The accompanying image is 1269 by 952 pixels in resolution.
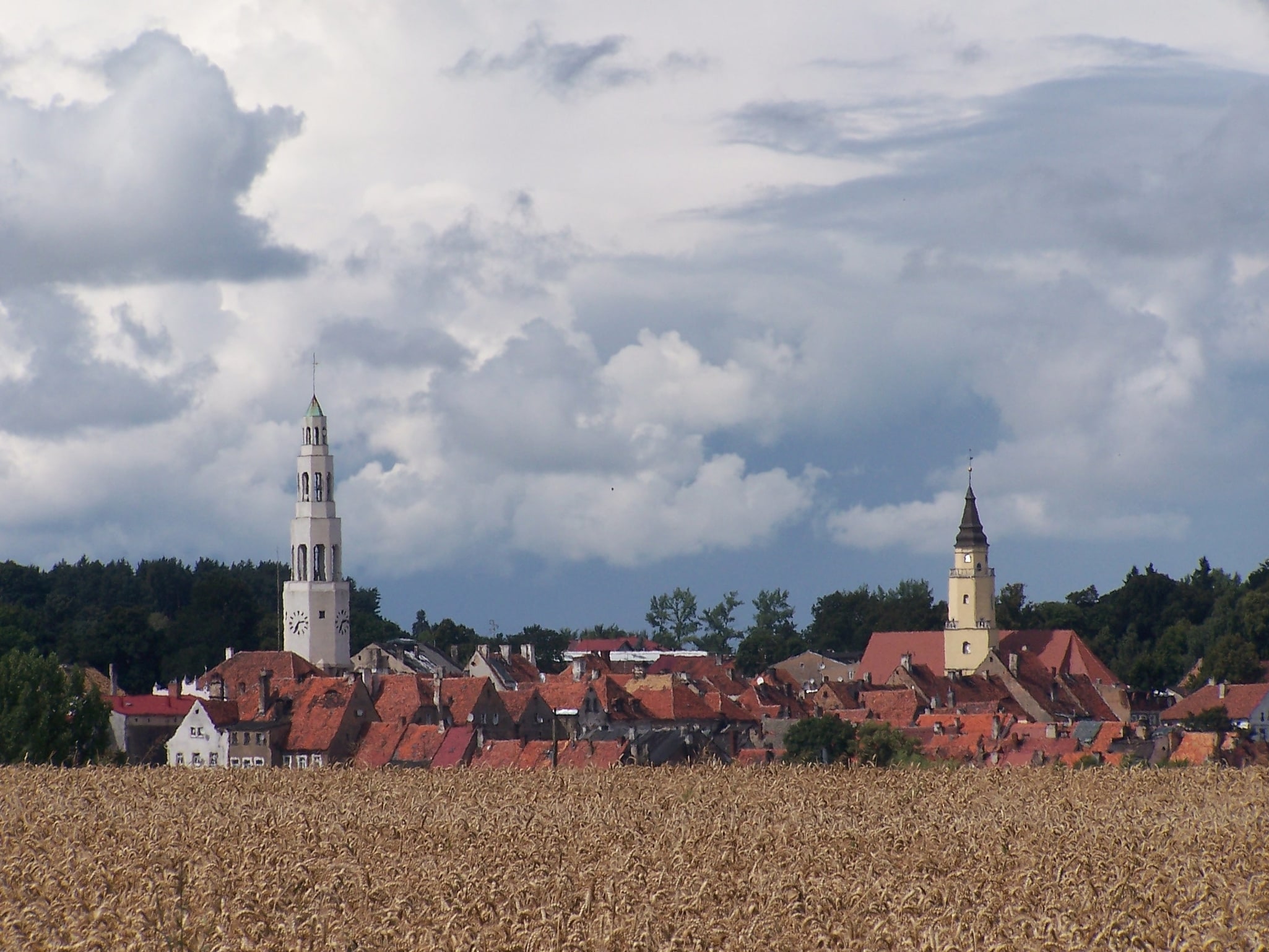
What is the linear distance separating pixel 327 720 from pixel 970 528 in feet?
217

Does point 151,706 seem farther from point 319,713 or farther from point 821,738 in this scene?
point 821,738

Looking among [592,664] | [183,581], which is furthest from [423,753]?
[183,581]

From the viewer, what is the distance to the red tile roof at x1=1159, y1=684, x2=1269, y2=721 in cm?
9800

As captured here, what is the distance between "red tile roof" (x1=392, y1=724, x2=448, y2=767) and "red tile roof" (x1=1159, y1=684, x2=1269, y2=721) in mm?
51262

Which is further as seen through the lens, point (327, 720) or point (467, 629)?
point (467, 629)

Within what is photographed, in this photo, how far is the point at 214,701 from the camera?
7119cm

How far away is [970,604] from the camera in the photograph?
395ft

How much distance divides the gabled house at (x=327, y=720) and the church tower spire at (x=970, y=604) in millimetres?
57642

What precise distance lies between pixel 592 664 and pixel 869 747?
62550mm

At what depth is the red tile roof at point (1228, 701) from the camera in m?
98.0

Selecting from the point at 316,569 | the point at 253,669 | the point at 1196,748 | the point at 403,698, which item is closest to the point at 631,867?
the point at 1196,748

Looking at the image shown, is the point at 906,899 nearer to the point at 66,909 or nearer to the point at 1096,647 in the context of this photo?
the point at 66,909

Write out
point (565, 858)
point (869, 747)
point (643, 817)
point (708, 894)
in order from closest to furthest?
point (708, 894) < point (565, 858) < point (643, 817) < point (869, 747)

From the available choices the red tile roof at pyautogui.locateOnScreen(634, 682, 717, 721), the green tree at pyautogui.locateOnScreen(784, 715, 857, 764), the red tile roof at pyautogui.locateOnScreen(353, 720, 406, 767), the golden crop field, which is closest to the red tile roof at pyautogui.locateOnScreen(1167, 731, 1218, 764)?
the green tree at pyautogui.locateOnScreen(784, 715, 857, 764)
